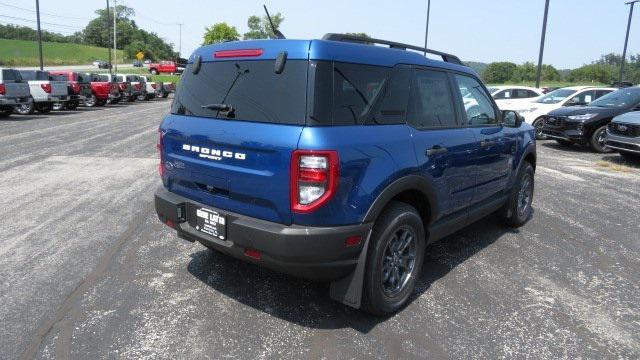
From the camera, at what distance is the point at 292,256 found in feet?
9.44

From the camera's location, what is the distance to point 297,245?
2.85 meters

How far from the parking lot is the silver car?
14.3ft

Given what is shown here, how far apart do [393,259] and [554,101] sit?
13914 millimetres

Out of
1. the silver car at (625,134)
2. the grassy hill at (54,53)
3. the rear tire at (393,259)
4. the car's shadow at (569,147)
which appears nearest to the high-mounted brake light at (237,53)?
the rear tire at (393,259)

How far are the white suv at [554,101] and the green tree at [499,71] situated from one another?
51680mm

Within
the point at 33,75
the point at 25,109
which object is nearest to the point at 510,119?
the point at 25,109

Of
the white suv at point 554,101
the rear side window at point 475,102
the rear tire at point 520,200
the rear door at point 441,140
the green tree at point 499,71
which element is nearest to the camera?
the rear door at point 441,140

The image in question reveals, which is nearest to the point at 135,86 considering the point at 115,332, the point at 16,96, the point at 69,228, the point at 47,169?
the point at 16,96

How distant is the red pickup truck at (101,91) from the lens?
23.4m

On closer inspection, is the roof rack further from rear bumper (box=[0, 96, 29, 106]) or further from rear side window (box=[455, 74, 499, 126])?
rear bumper (box=[0, 96, 29, 106])

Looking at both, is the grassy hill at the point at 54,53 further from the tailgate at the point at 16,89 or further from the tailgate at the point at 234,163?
the tailgate at the point at 234,163

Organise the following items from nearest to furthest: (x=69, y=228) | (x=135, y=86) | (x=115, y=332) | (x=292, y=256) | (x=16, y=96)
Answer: (x=292, y=256) → (x=115, y=332) → (x=69, y=228) → (x=16, y=96) → (x=135, y=86)

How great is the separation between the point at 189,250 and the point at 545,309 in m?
3.22

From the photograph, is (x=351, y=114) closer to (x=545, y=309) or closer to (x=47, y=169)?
(x=545, y=309)
